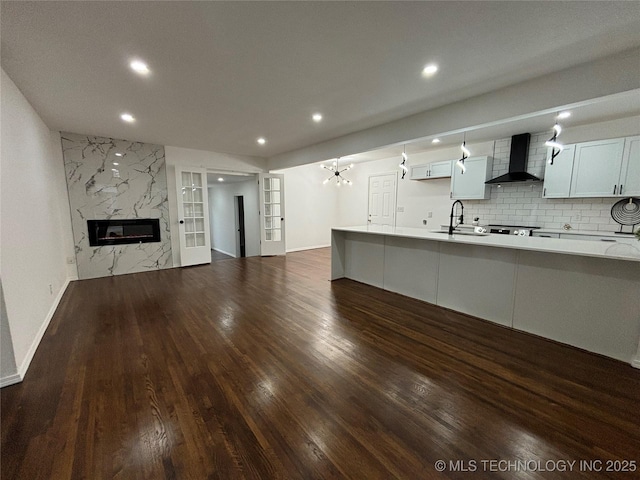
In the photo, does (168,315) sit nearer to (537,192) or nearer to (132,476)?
(132,476)

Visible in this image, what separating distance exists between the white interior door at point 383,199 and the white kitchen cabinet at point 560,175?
3.36 meters

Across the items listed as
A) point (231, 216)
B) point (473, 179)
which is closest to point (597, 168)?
point (473, 179)

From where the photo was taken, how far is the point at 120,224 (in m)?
5.36

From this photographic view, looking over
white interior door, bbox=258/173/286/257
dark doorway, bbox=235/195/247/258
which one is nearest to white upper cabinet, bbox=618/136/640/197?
white interior door, bbox=258/173/286/257

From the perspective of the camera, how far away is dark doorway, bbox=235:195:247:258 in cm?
859

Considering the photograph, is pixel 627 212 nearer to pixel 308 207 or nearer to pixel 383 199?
pixel 383 199

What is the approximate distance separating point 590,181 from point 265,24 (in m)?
5.36

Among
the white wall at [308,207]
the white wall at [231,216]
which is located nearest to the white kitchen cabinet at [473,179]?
the white wall at [308,207]

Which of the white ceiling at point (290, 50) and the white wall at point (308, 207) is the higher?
the white ceiling at point (290, 50)

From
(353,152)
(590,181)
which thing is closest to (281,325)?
(353,152)

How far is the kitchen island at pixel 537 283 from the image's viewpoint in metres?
2.35

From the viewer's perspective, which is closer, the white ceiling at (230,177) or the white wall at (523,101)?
the white wall at (523,101)

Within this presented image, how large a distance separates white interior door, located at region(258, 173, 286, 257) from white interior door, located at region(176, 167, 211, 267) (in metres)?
1.50

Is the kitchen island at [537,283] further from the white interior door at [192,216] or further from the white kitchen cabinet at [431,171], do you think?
the white interior door at [192,216]
